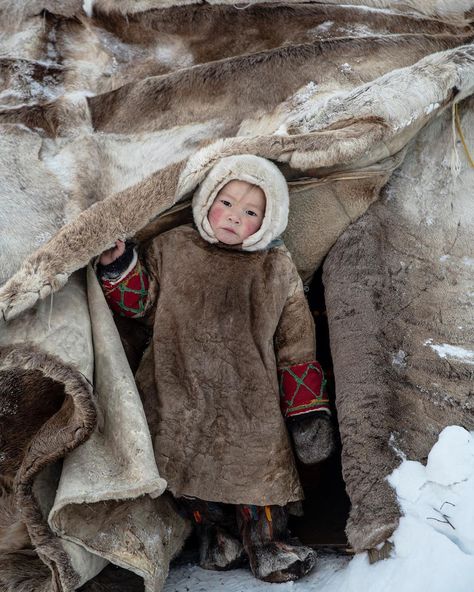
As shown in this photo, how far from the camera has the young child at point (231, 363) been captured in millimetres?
1478

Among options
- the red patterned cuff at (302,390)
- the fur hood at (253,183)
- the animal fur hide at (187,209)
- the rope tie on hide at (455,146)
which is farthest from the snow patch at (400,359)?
the rope tie on hide at (455,146)

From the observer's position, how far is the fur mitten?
1.55m

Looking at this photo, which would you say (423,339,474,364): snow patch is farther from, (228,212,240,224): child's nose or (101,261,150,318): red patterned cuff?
(101,261,150,318): red patterned cuff

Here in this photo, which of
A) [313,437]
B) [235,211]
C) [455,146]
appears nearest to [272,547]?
[313,437]

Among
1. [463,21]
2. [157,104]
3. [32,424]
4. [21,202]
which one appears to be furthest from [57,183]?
[463,21]

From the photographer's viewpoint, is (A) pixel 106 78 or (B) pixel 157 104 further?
(A) pixel 106 78

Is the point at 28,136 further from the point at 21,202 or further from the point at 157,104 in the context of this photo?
the point at 157,104

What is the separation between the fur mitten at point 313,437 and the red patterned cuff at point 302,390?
0.07 ft

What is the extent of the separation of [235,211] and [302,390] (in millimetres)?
480

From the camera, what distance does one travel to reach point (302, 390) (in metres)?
1.59

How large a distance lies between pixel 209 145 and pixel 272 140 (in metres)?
0.16

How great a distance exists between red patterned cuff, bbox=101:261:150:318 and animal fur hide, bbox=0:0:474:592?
67 millimetres

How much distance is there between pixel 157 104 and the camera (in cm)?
193

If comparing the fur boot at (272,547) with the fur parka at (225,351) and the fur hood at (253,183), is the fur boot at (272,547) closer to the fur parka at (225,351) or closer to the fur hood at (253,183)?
the fur parka at (225,351)
